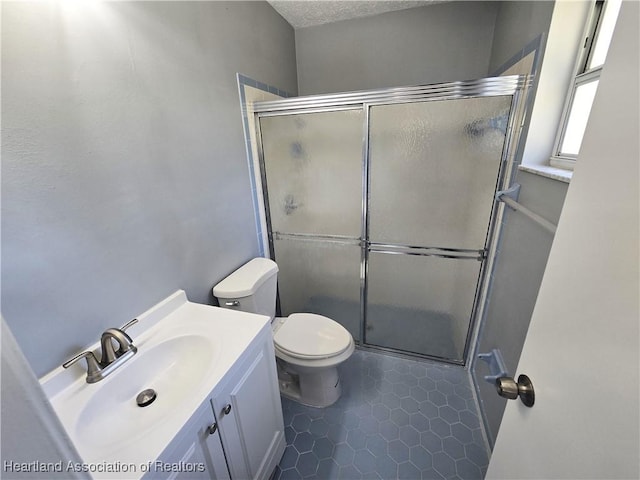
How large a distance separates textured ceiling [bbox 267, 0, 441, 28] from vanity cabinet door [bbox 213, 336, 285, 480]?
1.95 m

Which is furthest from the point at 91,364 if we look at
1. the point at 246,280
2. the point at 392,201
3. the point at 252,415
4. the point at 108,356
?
the point at 392,201

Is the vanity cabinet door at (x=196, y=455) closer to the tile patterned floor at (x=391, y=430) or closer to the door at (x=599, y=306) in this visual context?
the tile patterned floor at (x=391, y=430)

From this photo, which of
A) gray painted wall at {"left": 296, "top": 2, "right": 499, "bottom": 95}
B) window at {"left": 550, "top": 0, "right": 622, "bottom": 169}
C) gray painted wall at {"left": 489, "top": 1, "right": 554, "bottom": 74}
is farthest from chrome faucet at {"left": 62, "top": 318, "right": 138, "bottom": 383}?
gray painted wall at {"left": 296, "top": 2, "right": 499, "bottom": 95}

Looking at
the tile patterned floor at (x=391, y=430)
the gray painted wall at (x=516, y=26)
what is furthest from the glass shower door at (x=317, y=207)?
the gray painted wall at (x=516, y=26)

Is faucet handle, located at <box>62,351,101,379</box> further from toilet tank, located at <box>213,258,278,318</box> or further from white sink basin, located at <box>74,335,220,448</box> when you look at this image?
toilet tank, located at <box>213,258,278,318</box>

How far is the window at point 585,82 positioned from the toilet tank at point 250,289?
147 cm

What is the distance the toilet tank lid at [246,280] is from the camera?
135 centimetres

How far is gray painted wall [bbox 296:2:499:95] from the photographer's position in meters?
1.69

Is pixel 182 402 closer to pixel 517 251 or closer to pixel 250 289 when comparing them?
pixel 250 289

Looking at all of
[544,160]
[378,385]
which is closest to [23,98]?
[544,160]

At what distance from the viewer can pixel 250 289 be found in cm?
137

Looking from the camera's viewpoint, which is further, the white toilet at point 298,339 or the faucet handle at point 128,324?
the white toilet at point 298,339

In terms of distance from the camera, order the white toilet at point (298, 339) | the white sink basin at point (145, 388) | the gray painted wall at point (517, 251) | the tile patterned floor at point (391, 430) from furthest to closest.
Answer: the white toilet at point (298, 339)
the tile patterned floor at point (391, 430)
the gray painted wall at point (517, 251)
the white sink basin at point (145, 388)

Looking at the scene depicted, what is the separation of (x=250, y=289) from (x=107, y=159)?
0.80 meters
